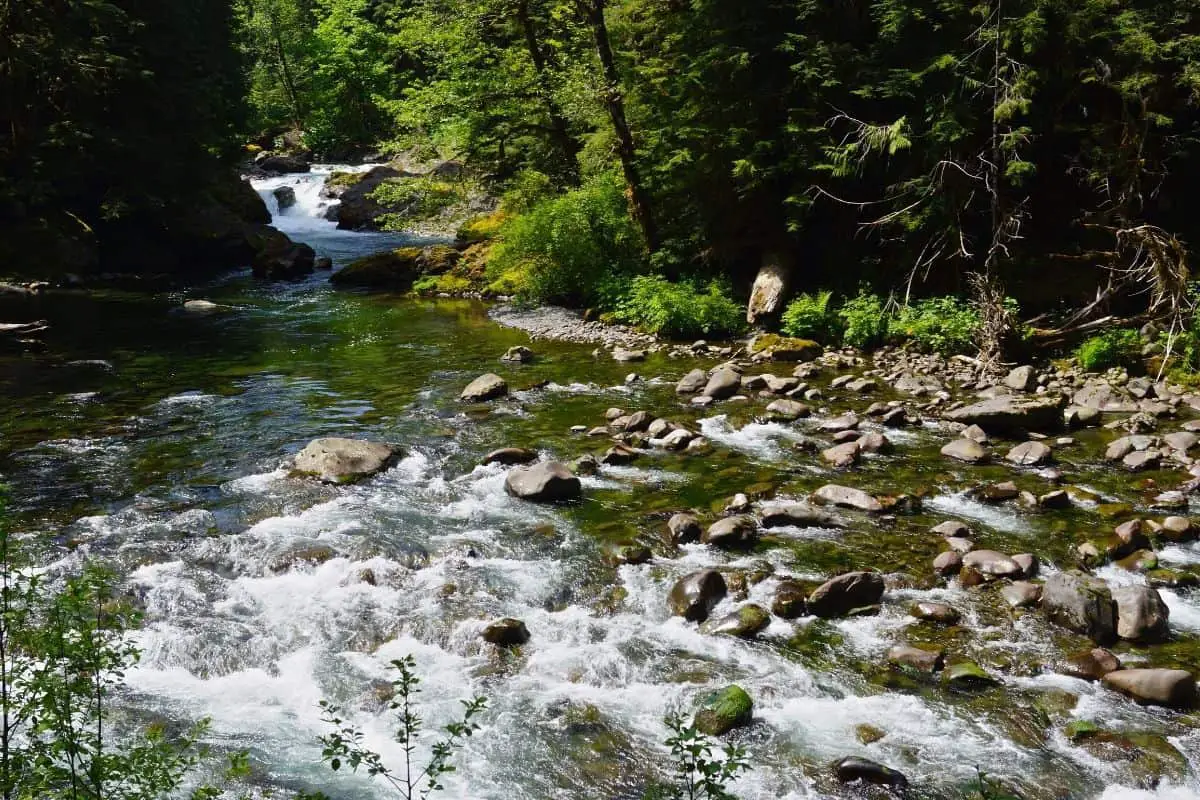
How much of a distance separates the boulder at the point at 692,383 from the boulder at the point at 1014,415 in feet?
14.7

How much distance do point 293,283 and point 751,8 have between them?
17543 millimetres

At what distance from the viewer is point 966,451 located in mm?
12109

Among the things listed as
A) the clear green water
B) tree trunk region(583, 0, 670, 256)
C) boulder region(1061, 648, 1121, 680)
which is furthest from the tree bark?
boulder region(1061, 648, 1121, 680)

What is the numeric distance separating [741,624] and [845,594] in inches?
42.6

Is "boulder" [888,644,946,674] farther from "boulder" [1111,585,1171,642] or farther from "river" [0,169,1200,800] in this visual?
"boulder" [1111,585,1171,642]

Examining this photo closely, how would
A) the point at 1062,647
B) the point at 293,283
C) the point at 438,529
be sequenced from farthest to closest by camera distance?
the point at 293,283
the point at 438,529
the point at 1062,647

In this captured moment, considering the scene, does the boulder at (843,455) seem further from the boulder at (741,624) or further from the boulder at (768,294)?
the boulder at (768,294)

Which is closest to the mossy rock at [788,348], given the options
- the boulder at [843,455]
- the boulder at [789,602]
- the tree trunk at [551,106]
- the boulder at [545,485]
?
the boulder at [843,455]

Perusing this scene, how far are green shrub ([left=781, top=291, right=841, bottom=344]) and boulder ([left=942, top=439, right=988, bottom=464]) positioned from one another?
6.31 meters

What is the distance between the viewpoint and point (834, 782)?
6203 millimetres

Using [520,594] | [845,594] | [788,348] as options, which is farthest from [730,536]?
[788,348]

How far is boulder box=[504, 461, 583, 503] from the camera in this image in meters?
11.2

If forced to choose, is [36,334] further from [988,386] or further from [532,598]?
[988,386]

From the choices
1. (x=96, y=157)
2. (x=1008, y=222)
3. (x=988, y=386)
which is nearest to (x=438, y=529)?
(x=988, y=386)
